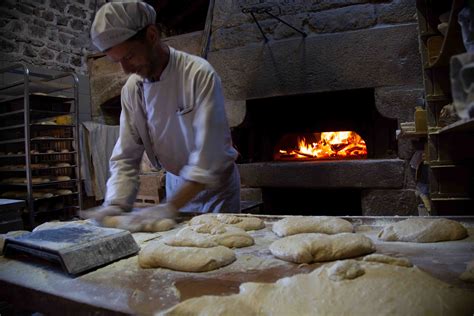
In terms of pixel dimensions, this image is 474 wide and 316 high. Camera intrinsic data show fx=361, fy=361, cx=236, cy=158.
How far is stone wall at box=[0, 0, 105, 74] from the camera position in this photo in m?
5.02

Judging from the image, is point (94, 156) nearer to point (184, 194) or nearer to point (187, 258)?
point (184, 194)

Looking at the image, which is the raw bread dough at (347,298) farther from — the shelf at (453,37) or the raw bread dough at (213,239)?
the shelf at (453,37)

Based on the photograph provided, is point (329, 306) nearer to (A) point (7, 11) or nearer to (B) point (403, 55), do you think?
(B) point (403, 55)

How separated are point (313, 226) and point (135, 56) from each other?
1.28m

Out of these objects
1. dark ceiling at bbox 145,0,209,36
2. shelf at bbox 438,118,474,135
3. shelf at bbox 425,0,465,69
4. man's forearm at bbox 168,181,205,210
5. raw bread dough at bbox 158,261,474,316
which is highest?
dark ceiling at bbox 145,0,209,36

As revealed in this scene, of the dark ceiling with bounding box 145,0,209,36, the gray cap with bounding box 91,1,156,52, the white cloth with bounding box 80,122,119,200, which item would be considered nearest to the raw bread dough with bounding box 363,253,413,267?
the gray cap with bounding box 91,1,156,52

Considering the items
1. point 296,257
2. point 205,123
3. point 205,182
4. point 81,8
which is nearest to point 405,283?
point 296,257

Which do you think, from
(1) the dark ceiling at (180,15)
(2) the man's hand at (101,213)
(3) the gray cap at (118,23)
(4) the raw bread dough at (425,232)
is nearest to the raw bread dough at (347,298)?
(4) the raw bread dough at (425,232)

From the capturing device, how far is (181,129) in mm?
2205

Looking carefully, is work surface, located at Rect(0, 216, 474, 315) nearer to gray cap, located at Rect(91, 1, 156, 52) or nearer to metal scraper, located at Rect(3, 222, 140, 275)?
metal scraper, located at Rect(3, 222, 140, 275)

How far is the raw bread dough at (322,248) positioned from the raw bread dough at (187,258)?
195mm

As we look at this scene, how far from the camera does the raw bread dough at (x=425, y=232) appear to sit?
1.37 m

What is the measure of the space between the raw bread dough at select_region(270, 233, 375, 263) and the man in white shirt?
73 centimetres

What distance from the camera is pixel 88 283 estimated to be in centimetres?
116
